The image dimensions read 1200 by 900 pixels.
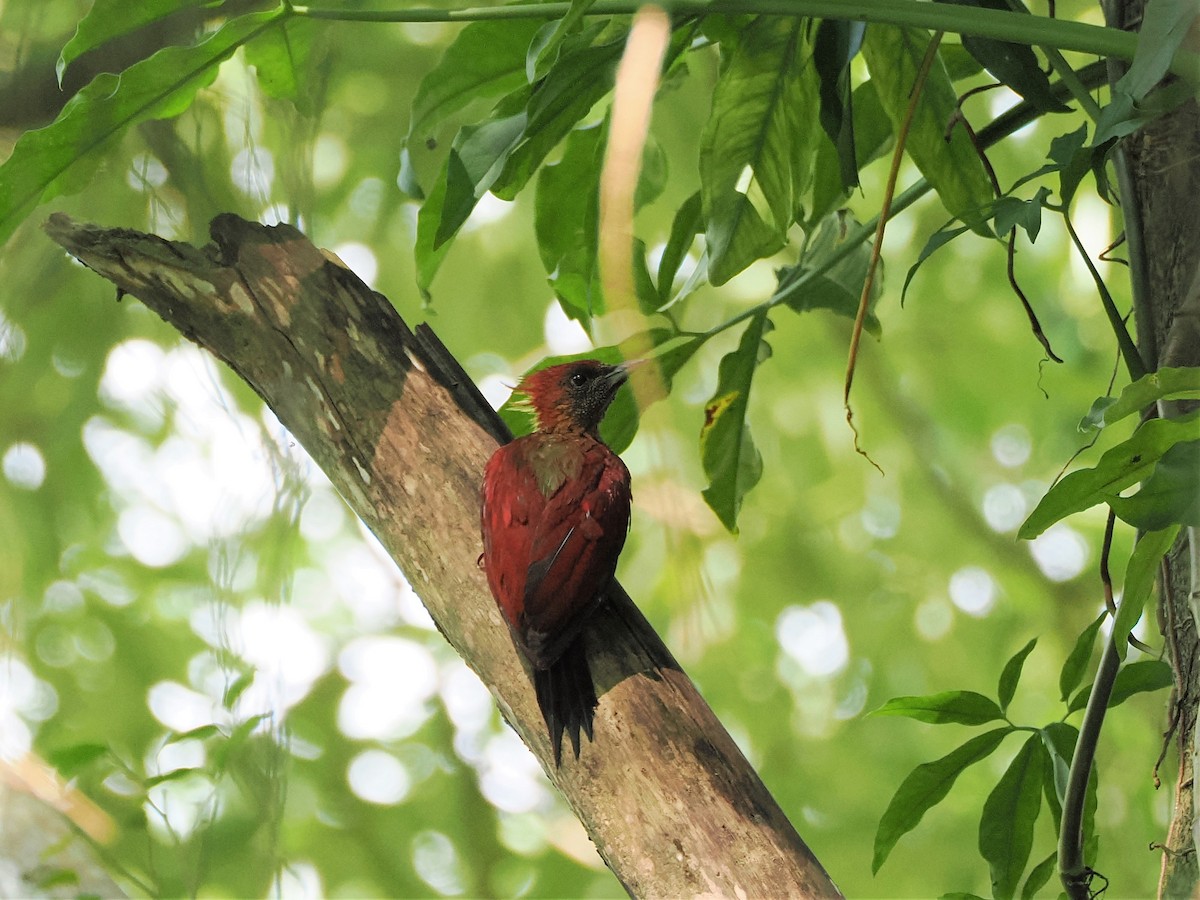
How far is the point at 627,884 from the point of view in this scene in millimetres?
962

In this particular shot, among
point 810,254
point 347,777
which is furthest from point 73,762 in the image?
point 347,777

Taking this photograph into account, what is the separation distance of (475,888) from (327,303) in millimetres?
2482

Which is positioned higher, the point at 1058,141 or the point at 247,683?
the point at 1058,141

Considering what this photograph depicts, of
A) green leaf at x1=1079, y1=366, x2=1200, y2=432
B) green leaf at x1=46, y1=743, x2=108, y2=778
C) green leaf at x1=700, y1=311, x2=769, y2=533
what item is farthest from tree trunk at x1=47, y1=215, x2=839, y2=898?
green leaf at x1=46, y1=743, x2=108, y2=778

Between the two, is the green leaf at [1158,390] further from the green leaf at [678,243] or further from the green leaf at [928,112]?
the green leaf at [678,243]

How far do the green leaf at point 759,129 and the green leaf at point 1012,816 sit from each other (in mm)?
640

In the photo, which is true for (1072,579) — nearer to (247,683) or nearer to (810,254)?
(810,254)

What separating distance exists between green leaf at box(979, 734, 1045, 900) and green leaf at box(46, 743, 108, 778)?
4.12 feet

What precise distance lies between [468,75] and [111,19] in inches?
14.5

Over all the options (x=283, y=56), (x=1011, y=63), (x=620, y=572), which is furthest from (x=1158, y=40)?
(x=620, y=572)

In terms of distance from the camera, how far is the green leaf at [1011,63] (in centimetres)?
103

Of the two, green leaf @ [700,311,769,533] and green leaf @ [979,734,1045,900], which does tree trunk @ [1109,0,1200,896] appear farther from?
green leaf @ [700,311,769,533]

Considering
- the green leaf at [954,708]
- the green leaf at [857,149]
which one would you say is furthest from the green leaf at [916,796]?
the green leaf at [857,149]

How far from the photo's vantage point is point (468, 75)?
1.19 metres
